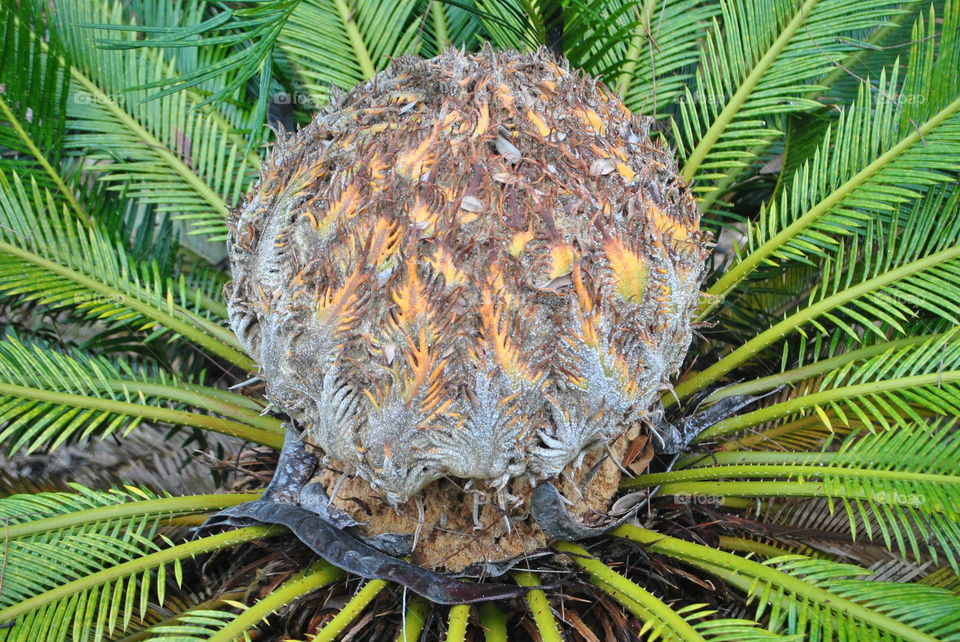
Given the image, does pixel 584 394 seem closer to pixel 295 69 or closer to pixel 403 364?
pixel 403 364

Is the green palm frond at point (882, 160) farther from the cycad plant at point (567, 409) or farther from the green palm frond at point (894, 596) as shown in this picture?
the green palm frond at point (894, 596)

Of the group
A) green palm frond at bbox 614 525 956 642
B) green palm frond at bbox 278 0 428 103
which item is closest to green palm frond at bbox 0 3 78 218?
green palm frond at bbox 278 0 428 103

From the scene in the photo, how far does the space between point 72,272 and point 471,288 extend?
1.06m

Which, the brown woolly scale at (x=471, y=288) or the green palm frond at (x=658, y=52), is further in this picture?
→ the green palm frond at (x=658, y=52)

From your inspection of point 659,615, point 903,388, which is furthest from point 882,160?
point 659,615

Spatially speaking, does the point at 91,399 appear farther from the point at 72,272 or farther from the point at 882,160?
the point at 882,160

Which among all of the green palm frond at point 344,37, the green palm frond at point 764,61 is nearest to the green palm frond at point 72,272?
the green palm frond at point 344,37

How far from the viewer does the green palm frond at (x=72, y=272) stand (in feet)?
6.07

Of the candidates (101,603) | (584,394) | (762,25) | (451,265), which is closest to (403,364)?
(451,265)

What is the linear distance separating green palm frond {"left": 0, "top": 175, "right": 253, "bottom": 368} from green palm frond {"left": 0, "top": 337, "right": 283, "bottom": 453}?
0.40ft

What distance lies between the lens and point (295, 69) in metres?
2.47

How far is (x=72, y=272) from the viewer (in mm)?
1892

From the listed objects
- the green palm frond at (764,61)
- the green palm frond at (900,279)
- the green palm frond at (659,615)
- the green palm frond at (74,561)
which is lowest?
the green palm frond at (74,561)

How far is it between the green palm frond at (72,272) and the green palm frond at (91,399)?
0.12 meters
